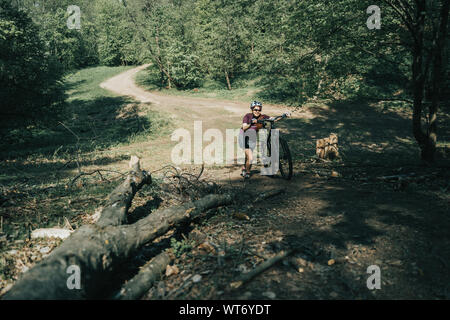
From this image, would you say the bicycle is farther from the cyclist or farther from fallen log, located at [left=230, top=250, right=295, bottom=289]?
fallen log, located at [left=230, top=250, right=295, bottom=289]

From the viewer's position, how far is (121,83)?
35.0 m

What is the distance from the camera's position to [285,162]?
7.60 m

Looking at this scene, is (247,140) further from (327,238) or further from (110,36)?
(110,36)

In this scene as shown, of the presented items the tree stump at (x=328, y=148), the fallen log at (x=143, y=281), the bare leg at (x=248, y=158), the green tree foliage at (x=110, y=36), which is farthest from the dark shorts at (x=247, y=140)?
the green tree foliage at (x=110, y=36)

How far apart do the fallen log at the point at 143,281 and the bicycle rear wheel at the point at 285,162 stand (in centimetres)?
462

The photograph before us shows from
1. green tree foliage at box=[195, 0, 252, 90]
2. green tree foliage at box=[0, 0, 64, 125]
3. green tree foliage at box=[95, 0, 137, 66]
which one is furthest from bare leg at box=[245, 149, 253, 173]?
green tree foliage at box=[95, 0, 137, 66]

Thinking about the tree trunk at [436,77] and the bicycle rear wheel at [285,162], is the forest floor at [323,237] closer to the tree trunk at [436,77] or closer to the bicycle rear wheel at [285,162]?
the bicycle rear wheel at [285,162]

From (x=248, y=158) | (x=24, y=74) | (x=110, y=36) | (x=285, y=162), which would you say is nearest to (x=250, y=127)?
(x=248, y=158)

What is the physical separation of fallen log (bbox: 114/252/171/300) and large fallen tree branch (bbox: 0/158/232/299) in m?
0.30

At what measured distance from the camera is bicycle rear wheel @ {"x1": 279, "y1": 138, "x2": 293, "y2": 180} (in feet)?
23.8

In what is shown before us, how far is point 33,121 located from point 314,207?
1658 centimetres

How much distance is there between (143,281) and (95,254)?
63 centimetres

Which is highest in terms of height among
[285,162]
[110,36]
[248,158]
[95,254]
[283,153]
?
[110,36]

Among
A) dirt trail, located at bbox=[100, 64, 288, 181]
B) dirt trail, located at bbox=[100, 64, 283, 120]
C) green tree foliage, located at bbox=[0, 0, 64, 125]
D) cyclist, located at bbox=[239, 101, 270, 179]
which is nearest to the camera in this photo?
cyclist, located at bbox=[239, 101, 270, 179]
